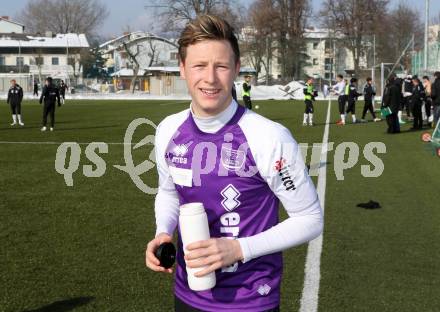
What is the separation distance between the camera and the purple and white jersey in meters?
2.21

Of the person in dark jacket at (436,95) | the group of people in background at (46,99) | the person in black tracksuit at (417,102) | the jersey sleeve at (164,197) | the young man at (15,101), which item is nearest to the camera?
the jersey sleeve at (164,197)

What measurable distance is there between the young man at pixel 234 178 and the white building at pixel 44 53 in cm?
9848

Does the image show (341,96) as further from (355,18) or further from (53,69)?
(53,69)

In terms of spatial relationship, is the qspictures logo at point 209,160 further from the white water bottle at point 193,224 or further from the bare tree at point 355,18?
the bare tree at point 355,18

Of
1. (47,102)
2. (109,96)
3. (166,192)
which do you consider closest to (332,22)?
(109,96)

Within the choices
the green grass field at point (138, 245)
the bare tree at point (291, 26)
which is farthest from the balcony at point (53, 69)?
the green grass field at point (138, 245)

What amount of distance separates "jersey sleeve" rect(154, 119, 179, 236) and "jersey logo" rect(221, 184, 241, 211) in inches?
12.8

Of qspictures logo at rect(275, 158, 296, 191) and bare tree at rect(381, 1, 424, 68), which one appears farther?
bare tree at rect(381, 1, 424, 68)

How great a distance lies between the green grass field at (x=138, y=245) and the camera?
5.25 m

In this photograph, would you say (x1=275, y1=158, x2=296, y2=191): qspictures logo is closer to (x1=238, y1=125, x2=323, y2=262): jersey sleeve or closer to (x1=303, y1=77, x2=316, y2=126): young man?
(x1=238, y1=125, x2=323, y2=262): jersey sleeve

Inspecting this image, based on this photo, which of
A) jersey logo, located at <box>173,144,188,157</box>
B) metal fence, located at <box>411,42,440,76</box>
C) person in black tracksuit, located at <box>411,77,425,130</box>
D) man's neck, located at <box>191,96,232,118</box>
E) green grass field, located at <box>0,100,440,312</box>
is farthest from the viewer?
metal fence, located at <box>411,42,440,76</box>

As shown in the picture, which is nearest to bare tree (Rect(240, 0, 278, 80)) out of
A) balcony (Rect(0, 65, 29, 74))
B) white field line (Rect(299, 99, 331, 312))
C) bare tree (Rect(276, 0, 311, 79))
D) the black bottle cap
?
bare tree (Rect(276, 0, 311, 79))

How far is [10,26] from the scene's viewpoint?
4747 inches

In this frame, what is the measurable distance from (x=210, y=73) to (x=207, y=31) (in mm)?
139
